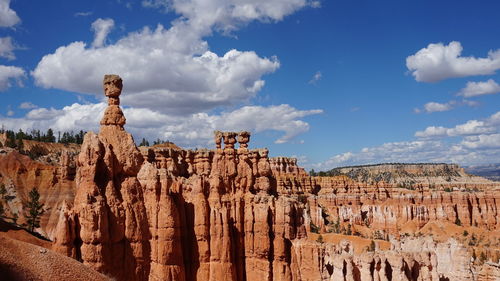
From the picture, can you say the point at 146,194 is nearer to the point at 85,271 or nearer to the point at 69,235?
the point at 69,235

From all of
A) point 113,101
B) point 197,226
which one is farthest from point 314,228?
point 113,101

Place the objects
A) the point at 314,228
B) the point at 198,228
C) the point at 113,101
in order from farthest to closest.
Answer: the point at 314,228 < the point at 198,228 < the point at 113,101

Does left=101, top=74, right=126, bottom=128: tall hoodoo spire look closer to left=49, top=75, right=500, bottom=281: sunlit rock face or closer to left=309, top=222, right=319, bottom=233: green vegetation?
left=49, top=75, right=500, bottom=281: sunlit rock face

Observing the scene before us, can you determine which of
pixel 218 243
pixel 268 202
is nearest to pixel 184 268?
pixel 218 243

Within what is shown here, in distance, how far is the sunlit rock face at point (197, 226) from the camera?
756 inches

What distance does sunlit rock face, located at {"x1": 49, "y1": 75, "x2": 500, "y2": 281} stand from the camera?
19203 millimetres

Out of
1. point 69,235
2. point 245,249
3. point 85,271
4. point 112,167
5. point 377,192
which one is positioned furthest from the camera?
point 377,192

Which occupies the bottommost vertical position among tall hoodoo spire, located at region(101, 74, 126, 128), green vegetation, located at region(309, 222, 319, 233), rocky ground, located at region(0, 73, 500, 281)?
green vegetation, located at region(309, 222, 319, 233)

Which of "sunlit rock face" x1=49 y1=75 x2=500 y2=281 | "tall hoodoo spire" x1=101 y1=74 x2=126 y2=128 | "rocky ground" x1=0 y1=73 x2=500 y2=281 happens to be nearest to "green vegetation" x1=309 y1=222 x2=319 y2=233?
"rocky ground" x1=0 y1=73 x2=500 y2=281

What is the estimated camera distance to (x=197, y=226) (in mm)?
27391

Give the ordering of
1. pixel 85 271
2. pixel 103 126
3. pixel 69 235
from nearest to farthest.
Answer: pixel 85 271
pixel 69 235
pixel 103 126

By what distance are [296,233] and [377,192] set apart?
267 ft

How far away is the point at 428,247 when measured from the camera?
36.2 meters

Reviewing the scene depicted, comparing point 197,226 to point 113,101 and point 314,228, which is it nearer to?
point 113,101
